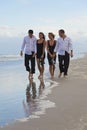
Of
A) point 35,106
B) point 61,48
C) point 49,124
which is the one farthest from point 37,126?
point 61,48

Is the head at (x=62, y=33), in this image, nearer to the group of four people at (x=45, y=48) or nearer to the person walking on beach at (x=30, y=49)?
the group of four people at (x=45, y=48)

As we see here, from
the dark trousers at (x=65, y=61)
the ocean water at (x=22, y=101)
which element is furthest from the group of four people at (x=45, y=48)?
the ocean water at (x=22, y=101)

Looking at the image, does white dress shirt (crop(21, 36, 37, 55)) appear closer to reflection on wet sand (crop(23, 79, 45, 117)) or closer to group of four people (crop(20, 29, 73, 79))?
group of four people (crop(20, 29, 73, 79))

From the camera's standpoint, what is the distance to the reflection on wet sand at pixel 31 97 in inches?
306

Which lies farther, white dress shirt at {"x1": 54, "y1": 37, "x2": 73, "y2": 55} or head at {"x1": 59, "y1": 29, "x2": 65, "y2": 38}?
white dress shirt at {"x1": 54, "y1": 37, "x2": 73, "y2": 55}

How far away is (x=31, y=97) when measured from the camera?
9.47 m

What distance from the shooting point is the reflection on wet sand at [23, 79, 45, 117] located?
25.5 feet

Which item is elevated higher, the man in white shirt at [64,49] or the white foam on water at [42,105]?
the man in white shirt at [64,49]

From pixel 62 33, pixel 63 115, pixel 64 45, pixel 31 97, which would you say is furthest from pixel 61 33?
pixel 63 115

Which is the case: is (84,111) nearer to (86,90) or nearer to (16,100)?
(16,100)

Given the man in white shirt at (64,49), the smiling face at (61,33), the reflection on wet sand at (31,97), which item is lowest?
the reflection on wet sand at (31,97)

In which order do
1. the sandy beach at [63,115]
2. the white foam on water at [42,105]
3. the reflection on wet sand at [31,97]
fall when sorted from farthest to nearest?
the reflection on wet sand at [31,97] < the white foam on water at [42,105] < the sandy beach at [63,115]

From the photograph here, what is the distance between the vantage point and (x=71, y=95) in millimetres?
9477

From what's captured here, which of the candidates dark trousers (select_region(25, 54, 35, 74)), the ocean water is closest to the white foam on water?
the ocean water
